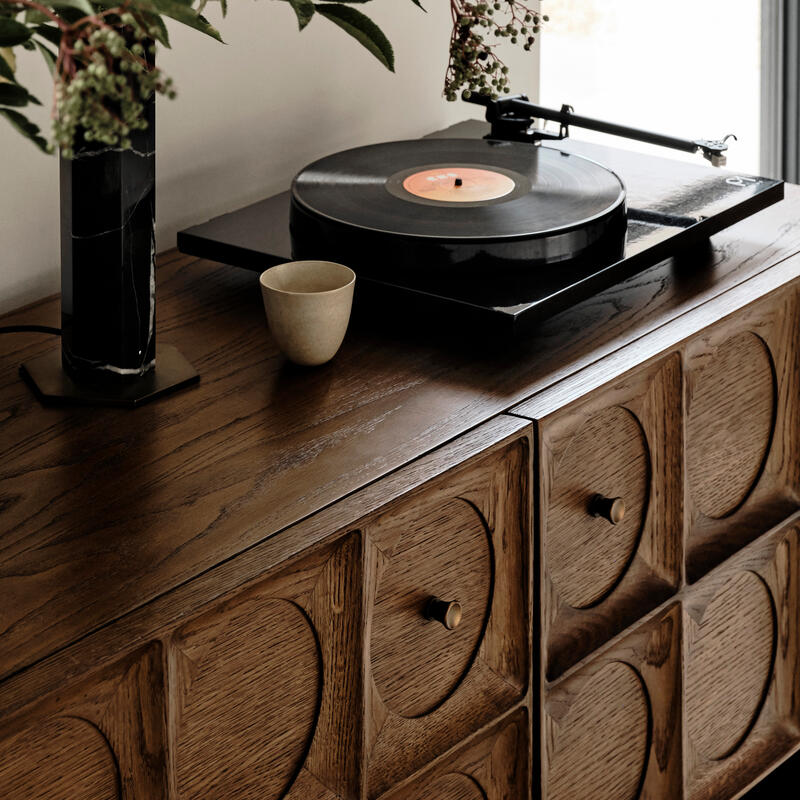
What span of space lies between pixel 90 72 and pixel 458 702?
1.97ft

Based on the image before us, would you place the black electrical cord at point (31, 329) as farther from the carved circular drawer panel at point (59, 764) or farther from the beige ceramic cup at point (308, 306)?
the carved circular drawer panel at point (59, 764)

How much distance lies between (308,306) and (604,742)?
19.7 inches

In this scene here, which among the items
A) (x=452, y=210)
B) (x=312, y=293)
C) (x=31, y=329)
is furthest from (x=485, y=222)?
(x=31, y=329)

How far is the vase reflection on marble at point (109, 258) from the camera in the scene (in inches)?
35.0

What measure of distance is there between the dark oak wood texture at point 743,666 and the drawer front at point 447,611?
27 cm

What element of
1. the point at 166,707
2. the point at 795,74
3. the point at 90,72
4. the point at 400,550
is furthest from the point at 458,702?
the point at 795,74

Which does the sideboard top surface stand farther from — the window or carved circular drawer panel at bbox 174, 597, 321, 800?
the window

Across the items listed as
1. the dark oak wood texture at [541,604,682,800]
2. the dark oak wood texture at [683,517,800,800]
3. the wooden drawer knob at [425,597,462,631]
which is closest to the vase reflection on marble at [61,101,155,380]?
the wooden drawer knob at [425,597,462,631]

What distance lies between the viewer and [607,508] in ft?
3.38

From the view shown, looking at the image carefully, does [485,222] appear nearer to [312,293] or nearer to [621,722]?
[312,293]

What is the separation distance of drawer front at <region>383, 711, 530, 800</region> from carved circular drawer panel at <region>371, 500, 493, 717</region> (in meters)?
0.06

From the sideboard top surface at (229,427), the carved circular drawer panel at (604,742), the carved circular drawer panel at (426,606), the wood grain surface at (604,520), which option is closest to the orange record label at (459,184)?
the sideboard top surface at (229,427)

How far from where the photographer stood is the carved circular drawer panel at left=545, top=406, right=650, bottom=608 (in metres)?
1.00

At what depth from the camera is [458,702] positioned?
96 centimetres
